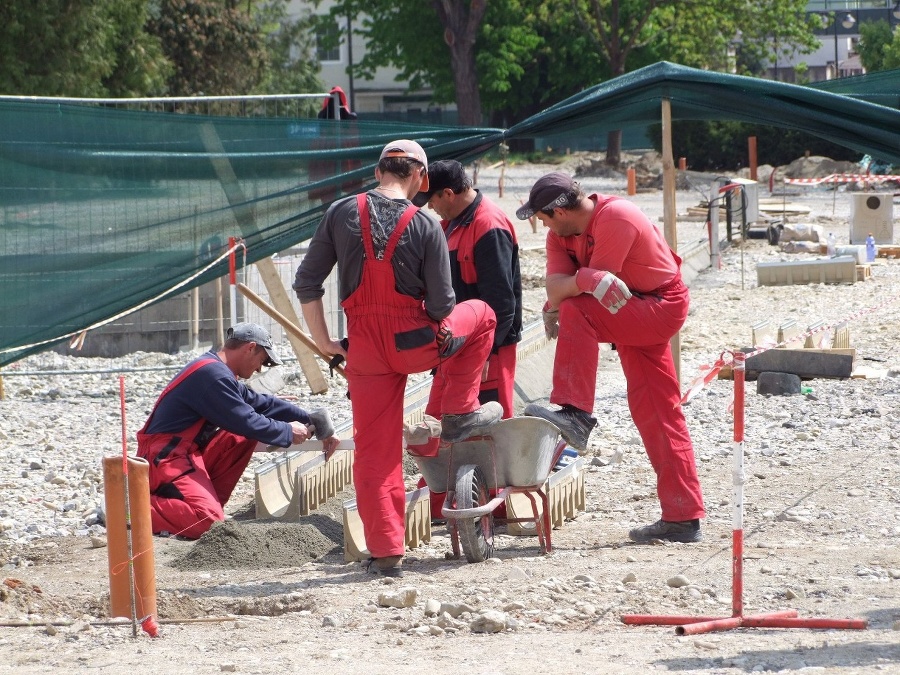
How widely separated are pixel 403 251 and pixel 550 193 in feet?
2.97

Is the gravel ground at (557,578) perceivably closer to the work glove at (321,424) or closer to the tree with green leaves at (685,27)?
the work glove at (321,424)

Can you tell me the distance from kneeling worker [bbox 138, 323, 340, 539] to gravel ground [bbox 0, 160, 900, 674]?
278 mm

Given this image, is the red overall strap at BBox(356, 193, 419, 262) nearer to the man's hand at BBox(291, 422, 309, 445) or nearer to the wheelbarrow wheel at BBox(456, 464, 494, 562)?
the wheelbarrow wheel at BBox(456, 464, 494, 562)

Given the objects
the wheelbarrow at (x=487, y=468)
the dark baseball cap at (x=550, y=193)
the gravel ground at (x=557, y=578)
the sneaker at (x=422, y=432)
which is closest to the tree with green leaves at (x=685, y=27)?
the gravel ground at (x=557, y=578)

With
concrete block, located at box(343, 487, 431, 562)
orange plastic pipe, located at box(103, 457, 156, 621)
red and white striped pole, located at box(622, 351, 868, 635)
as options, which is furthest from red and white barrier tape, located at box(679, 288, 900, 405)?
orange plastic pipe, located at box(103, 457, 156, 621)

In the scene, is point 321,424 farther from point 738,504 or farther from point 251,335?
point 738,504

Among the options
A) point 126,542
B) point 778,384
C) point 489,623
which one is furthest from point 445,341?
point 778,384

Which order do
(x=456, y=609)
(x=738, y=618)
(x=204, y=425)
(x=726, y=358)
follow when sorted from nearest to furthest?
(x=738, y=618), (x=456, y=609), (x=726, y=358), (x=204, y=425)

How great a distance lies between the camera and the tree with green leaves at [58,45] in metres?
22.5

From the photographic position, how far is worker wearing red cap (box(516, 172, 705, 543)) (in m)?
5.79

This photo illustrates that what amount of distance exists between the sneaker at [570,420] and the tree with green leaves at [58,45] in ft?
62.9

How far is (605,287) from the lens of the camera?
572 centimetres

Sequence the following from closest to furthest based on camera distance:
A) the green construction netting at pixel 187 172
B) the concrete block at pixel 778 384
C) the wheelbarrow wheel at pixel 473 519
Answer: the wheelbarrow wheel at pixel 473 519 < the green construction netting at pixel 187 172 < the concrete block at pixel 778 384

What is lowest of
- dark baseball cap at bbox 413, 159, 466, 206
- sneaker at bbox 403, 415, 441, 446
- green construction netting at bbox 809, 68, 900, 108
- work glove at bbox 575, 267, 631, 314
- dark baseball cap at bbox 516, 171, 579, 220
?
sneaker at bbox 403, 415, 441, 446
